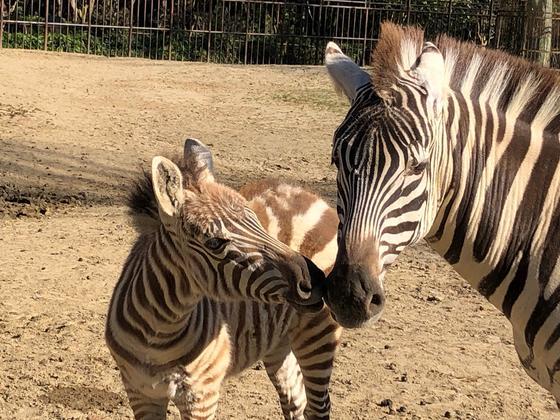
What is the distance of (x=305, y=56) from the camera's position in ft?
93.5

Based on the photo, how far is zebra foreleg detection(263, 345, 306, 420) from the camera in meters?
5.40

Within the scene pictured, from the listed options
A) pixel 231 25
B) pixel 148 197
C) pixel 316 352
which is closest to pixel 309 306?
pixel 148 197

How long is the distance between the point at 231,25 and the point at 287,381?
918 inches

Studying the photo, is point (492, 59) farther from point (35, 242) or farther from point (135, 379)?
point (35, 242)

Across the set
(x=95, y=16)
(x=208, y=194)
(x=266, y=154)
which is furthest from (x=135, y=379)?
(x=95, y=16)

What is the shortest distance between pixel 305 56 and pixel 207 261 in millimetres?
24928

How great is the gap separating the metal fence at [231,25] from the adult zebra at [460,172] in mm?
22428

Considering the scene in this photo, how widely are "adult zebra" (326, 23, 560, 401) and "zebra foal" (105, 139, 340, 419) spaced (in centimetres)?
65

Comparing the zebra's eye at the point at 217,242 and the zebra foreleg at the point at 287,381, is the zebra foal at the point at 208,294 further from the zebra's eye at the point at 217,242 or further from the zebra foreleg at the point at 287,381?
the zebra foreleg at the point at 287,381

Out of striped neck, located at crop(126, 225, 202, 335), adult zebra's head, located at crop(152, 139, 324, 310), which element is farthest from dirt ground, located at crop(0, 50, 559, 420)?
adult zebra's head, located at crop(152, 139, 324, 310)

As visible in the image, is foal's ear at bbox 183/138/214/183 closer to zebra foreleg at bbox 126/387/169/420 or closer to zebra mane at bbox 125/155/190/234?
zebra mane at bbox 125/155/190/234

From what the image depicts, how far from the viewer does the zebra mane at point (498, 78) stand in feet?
11.6

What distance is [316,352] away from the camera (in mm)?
5160

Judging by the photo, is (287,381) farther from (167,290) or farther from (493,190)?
(493,190)
